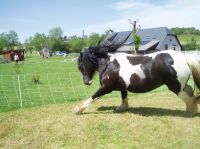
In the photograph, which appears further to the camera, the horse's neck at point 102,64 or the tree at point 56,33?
the tree at point 56,33

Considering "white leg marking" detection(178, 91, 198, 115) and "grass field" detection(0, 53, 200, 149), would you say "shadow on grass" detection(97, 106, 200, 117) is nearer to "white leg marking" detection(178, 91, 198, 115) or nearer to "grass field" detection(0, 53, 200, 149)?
"grass field" detection(0, 53, 200, 149)

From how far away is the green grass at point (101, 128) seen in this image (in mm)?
6039

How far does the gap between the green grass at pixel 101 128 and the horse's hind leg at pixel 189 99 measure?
0.20 meters

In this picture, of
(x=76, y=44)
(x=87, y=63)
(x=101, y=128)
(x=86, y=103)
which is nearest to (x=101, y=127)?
(x=101, y=128)

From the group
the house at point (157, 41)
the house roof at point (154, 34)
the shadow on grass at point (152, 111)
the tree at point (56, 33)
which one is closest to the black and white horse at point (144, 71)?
the shadow on grass at point (152, 111)

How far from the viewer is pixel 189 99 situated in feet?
26.0

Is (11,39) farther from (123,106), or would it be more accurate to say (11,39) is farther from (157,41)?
(123,106)

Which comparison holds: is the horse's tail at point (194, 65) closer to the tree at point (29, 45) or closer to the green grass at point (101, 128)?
the green grass at point (101, 128)

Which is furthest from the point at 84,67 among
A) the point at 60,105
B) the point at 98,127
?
the point at 98,127

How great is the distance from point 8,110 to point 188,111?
16.3 feet

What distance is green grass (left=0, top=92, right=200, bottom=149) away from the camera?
19.8ft

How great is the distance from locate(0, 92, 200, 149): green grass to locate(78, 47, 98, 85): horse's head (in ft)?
3.07

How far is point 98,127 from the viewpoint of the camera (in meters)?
6.93

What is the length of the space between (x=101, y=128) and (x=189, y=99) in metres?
2.38
